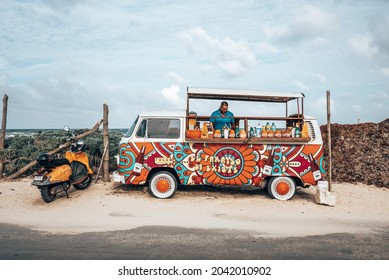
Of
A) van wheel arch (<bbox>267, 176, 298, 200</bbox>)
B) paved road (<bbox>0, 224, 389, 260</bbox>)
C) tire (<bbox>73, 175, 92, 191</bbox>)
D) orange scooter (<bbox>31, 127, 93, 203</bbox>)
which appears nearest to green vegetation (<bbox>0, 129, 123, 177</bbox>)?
tire (<bbox>73, 175, 92, 191</bbox>)

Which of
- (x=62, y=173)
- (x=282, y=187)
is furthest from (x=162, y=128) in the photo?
(x=282, y=187)

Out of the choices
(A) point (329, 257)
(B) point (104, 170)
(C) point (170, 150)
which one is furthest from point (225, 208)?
(B) point (104, 170)

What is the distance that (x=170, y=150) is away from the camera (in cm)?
881

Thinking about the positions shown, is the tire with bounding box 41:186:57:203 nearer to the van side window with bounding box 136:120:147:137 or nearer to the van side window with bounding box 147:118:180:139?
the van side window with bounding box 136:120:147:137

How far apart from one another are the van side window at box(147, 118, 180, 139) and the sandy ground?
1.75 metres

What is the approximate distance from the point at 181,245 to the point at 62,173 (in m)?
4.78

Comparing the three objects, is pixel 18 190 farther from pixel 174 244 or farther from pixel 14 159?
pixel 174 244

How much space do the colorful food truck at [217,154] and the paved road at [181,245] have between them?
8.71 ft

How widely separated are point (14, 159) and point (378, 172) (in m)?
13.2

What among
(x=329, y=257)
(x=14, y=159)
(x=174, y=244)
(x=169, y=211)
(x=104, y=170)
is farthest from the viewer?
(x=14, y=159)

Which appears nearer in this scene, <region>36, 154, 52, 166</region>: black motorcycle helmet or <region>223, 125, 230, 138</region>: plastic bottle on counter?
<region>36, 154, 52, 166</region>: black motorcycle helmet

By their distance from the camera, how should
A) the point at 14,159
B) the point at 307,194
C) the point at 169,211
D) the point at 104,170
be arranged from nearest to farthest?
1. the point at 169,211
2. the point at 307,194
3. the point at 104,170
4. the point at 14,159

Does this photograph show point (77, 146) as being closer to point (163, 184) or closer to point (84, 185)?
point (84, 185)

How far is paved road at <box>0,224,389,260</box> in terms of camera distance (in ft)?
16.3
